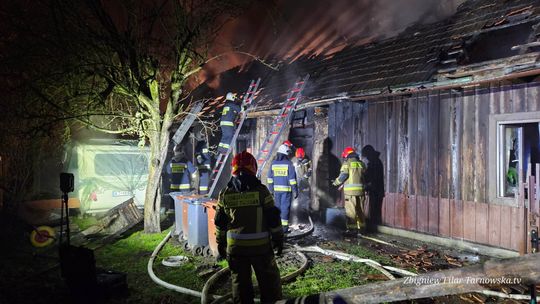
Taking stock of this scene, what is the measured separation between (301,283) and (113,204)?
26.7 feet

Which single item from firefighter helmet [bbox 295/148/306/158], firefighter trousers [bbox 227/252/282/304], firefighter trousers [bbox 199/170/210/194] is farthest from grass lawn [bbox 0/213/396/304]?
firefighter trousers [bbox 199/170/210/194]

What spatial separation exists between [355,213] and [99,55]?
6.81 metres

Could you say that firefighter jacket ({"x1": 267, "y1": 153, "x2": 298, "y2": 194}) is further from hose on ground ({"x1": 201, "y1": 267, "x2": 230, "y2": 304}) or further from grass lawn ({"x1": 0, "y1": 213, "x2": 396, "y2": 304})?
hose on ground ({"x1": 201, "y1": 267, "x2": 230, "y2": 304})

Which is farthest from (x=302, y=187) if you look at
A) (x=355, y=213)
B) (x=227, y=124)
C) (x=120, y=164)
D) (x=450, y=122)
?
(x=120, y=164)

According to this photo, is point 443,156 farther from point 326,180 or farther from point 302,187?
point 302,187

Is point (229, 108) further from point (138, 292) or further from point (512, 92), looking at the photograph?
point (512, 92)

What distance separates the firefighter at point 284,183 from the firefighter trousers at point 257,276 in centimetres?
364

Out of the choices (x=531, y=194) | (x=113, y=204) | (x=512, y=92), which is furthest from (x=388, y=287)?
(x=113, y=204)

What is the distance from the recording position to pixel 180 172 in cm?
1051

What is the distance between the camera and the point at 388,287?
2.32 meters

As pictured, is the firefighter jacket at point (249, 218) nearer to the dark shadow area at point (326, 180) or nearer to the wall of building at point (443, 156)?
the wall of building at point (443, 156)

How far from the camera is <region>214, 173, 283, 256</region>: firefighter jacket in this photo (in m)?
3.72

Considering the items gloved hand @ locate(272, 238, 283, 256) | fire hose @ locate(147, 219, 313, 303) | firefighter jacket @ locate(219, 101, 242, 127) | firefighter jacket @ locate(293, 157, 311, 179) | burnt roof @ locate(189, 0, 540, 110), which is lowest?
fire hose @ locate(147, 219, 313, 303)

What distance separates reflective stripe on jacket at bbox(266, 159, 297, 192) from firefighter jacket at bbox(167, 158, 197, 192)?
12.7 ft
